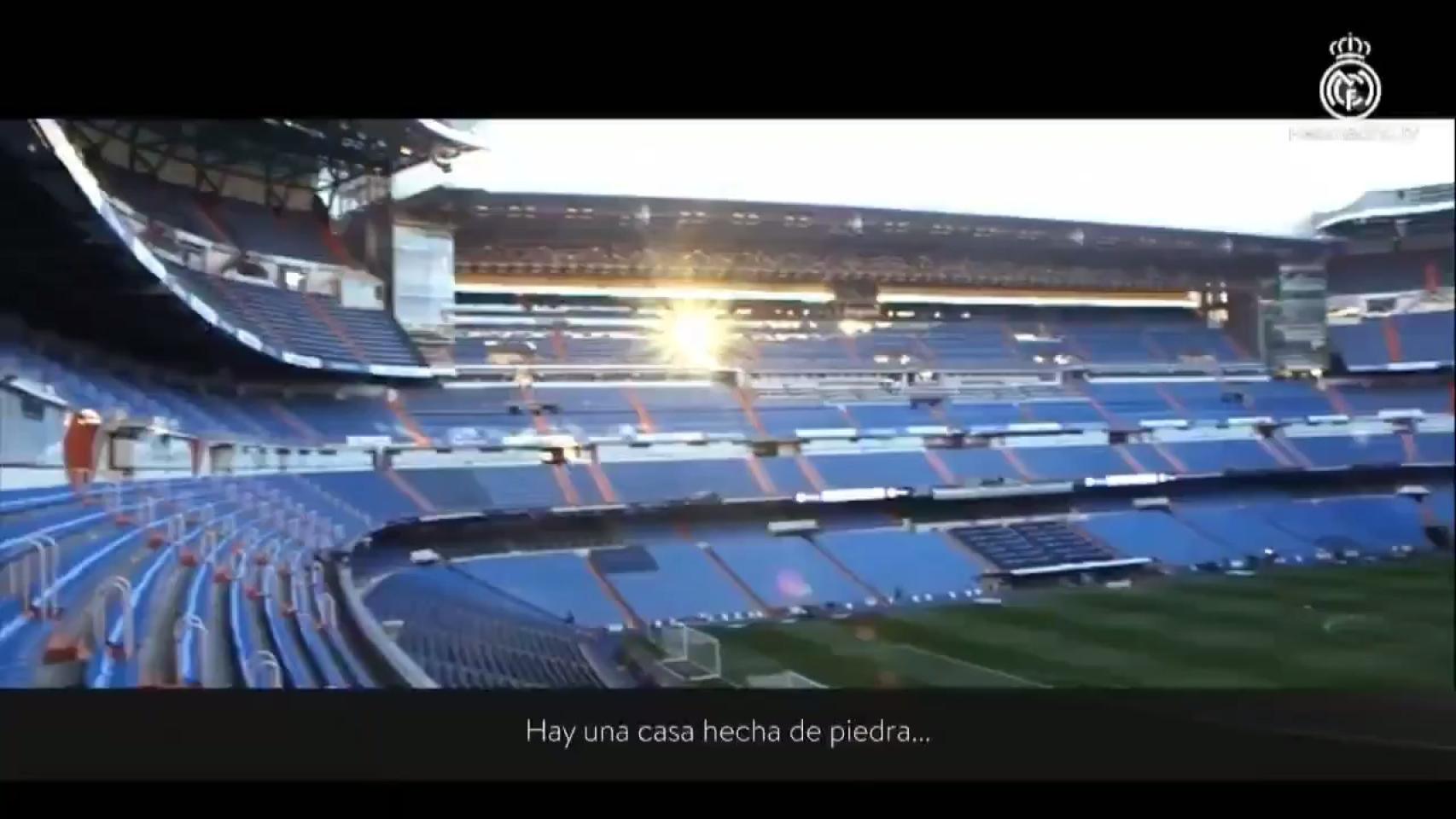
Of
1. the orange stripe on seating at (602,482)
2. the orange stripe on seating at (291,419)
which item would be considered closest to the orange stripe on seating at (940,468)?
the orange stripe on seating at (602,482)

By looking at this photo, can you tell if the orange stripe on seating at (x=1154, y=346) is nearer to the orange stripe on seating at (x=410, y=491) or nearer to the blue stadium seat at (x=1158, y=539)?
the blue stadium seat at (x=1158, y=539)

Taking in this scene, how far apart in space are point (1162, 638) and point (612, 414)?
1.87 metres

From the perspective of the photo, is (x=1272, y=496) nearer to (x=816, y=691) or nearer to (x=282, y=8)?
(x=816, y=691)

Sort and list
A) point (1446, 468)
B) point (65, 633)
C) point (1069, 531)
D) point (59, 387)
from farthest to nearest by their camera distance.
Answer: point (1069, 531) < point (1446, 468) < point (59, 387) < point (65, 633)

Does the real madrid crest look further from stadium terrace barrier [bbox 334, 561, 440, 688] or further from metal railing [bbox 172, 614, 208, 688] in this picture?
metal railing [bbox 172, 614, 208, 688]

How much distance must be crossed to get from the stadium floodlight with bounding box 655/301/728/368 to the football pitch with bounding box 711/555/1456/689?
858 mm

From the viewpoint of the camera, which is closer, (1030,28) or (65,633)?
(65,633)

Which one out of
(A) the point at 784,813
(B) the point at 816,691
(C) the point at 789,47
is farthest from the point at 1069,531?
(C) the point at 789,47

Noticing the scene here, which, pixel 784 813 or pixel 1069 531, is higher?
pixel 1069 531

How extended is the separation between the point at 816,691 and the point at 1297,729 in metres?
1.36

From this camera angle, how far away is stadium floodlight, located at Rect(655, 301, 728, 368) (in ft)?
9.52

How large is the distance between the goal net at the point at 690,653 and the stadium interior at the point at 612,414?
0.01 metres

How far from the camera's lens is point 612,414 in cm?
289

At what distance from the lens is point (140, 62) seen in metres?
2.68
